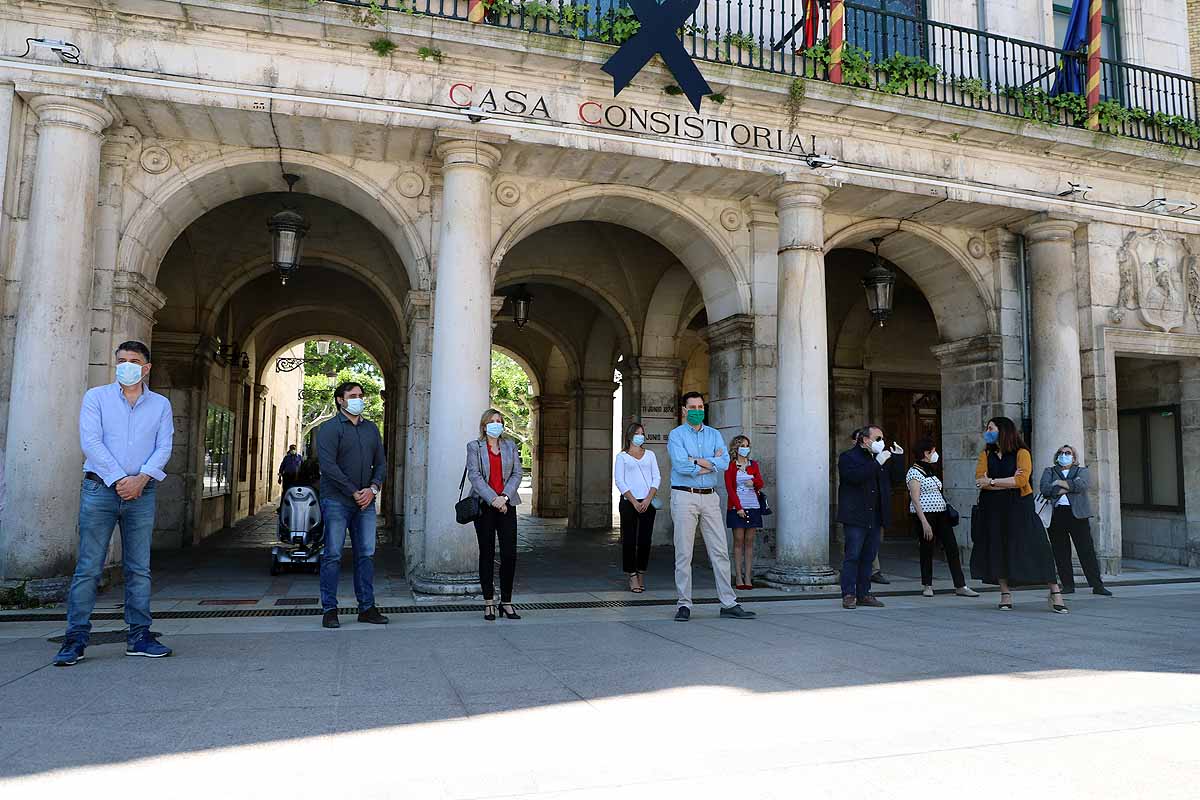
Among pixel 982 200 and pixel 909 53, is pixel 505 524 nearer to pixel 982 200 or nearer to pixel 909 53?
pixel 982 200

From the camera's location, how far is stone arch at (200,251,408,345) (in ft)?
42.1

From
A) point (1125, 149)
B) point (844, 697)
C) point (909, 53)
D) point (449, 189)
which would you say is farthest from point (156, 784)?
point (1125, 149)

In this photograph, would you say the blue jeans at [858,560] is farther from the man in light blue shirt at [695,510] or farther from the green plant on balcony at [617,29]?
the green plant on balcony at [617,29]

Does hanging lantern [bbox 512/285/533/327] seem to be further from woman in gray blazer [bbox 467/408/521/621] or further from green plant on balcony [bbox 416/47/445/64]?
woman in gray blazer [bbox 467/408/521/621]

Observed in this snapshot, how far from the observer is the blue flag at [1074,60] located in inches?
418

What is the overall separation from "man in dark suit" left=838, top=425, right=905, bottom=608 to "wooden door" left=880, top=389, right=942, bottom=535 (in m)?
8.72

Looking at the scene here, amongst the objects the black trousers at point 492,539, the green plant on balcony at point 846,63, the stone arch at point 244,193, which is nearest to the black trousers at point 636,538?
the black trousers at point 492,539

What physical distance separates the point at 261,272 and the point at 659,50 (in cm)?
813

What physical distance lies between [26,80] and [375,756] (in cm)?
714

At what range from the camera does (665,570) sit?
33.9ft

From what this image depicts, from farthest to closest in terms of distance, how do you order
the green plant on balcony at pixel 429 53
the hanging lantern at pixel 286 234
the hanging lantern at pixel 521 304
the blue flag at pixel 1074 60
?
the hanging lantern at pixel 521 304, the blue flag at pixel 1074 60, the hanging lantern at pixel 286 234, the green plant on balcony at pixel 429 53

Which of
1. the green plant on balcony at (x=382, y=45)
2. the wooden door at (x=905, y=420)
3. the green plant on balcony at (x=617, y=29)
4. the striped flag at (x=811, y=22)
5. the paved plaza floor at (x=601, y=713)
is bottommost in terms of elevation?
the paved plaza floor at (x=601, y=713)

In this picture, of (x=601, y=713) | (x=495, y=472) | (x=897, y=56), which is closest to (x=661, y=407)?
(x=897, y=56)

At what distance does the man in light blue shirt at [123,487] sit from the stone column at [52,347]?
244 centimetres
